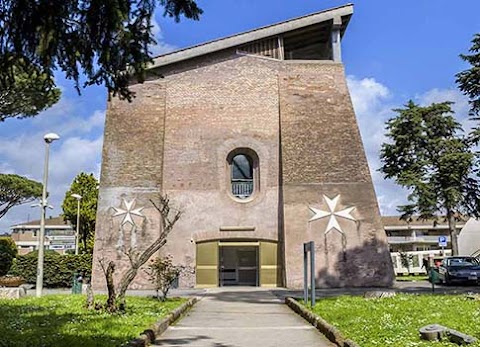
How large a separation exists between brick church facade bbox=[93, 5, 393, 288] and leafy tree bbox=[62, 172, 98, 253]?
2141 cm

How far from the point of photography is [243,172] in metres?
25.5

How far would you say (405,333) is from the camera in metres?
8.33

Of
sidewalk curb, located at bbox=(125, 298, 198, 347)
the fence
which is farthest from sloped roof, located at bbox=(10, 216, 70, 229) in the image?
sidewalk curb, located at bbox=(125, 298, 198, 347)

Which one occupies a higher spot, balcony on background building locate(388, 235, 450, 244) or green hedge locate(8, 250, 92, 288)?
balcony on background building locate(388, 235, 450, 244)

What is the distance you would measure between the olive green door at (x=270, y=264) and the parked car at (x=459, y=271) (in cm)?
833

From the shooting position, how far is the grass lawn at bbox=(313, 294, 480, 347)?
8.02 metres

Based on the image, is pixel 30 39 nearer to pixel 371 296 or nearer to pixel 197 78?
pixel 371 296

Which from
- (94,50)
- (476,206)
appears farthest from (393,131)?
(94,50)

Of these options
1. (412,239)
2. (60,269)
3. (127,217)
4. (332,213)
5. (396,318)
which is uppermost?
(412,239)

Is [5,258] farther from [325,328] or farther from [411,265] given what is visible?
[411,265]

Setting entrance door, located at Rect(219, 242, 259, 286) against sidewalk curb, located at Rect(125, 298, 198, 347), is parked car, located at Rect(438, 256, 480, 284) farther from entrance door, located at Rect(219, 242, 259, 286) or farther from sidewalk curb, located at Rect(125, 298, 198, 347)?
sidewalk curb, located at Rect(125, 298, 198, 347)

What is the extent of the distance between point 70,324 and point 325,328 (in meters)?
4.76

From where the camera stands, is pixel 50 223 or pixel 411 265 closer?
pixel 411 265

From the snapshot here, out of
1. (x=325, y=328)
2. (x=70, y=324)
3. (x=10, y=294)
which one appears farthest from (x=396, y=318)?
(x=10, y=294)
